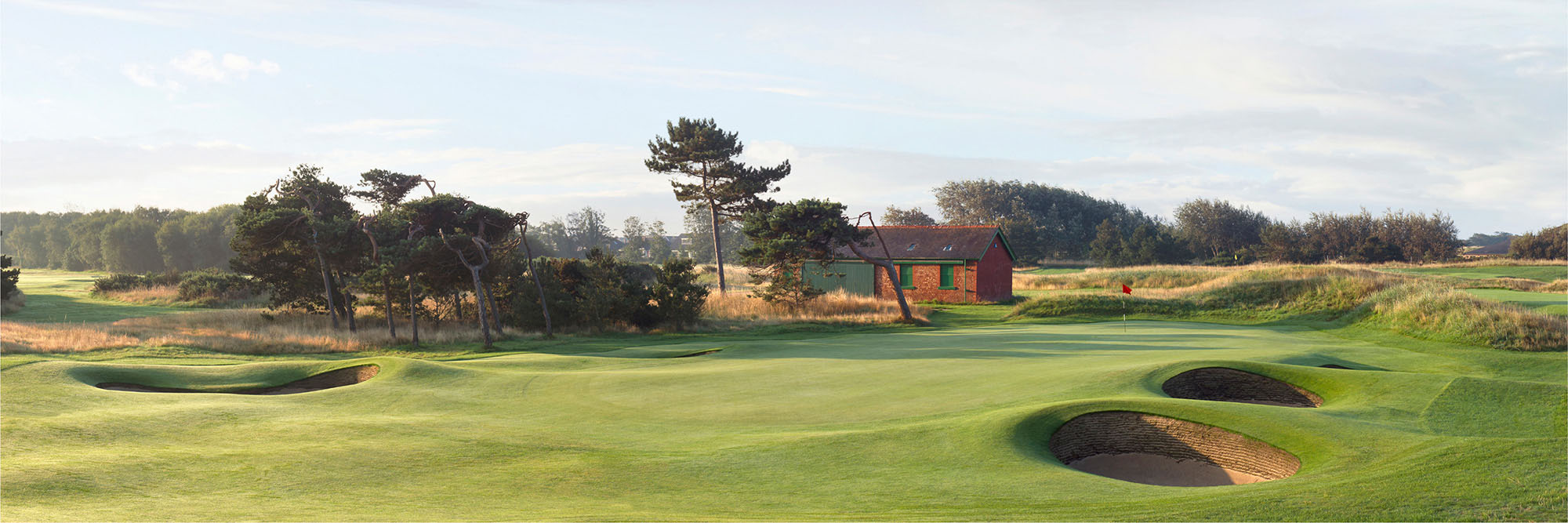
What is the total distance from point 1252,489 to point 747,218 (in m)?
27.1

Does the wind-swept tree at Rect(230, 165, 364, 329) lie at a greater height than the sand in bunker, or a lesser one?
greater

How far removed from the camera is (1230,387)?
46.8 feet

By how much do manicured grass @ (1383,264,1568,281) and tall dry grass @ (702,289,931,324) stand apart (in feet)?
103

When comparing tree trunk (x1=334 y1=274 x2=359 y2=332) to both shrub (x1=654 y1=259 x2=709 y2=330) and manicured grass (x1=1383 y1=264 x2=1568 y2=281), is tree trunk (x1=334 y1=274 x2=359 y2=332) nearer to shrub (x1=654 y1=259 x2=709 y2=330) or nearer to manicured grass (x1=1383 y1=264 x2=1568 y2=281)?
shrub (x1=654 y1=259 x2=709 y2=330)

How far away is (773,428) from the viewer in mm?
11031

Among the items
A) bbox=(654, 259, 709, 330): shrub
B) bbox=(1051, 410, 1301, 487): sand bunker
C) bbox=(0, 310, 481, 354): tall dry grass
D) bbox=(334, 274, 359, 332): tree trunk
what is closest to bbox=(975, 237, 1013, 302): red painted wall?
bbox=(654, 259, 709, 330): shrub

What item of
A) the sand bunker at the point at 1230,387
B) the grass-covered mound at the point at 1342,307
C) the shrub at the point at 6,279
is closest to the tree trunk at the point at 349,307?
the shrub at the point at 6,279

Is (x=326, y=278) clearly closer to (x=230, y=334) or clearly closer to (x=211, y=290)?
(x=230, y=334)

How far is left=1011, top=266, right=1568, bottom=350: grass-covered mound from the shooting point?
22125 mm

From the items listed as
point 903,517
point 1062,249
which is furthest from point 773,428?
point 1062,249

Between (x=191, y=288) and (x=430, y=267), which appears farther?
(x=191, y=288)

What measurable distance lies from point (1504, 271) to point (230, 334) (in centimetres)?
6373

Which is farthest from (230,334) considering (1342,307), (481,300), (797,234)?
(1342,307)

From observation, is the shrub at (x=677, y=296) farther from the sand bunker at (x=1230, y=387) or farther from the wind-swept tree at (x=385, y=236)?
the sand bunker at (x=1230, y=387)
